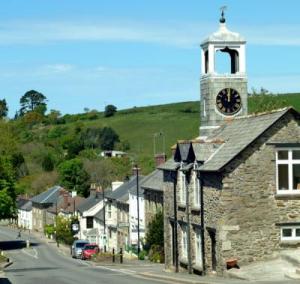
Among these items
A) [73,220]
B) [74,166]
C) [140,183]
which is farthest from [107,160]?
[140,183]

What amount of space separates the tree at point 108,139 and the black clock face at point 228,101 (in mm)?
140427

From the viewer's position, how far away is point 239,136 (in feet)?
113

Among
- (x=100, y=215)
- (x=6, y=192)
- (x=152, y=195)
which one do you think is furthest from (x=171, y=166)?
(x=100, y=215)

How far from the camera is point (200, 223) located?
117 ft

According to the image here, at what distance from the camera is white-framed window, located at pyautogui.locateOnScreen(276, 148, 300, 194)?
32.8 meters

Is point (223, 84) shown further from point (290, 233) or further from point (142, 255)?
point (142, 255)

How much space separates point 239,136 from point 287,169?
261 cm

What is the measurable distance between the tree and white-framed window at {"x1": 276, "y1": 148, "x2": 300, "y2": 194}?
14776cm

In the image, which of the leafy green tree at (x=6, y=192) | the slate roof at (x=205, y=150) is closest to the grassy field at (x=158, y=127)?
the leafy green tree at (x=6, y=192)

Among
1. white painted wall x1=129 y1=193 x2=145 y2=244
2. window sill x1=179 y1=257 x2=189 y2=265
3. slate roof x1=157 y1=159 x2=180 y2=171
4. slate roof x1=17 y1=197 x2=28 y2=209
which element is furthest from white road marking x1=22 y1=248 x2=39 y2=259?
slate roof x1=17 y1=197 x2=28 y2=209

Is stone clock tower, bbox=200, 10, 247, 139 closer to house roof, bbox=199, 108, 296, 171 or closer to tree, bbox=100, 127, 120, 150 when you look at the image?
house roof, bbox=199, 108, 296, 171

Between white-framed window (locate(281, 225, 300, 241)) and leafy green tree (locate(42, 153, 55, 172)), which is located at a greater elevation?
leafy green tree (locate(42, 153, 55, 172))

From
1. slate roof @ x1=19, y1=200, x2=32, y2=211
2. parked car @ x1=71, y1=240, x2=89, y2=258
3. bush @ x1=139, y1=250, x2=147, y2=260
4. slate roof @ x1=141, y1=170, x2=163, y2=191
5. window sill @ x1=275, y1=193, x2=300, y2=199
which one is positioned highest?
slate roof @ x1=141, y1=170, x2=163, y2=191

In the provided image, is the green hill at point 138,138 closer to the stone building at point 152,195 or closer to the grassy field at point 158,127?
the grassy field at point 158,127
